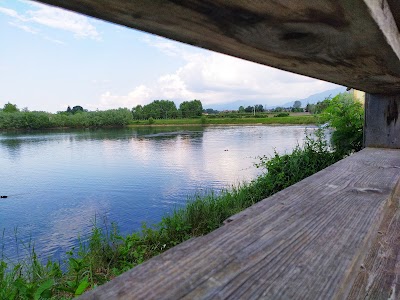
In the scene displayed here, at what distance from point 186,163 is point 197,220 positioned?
1329 cm

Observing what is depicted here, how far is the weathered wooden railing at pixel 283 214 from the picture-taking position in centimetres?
52

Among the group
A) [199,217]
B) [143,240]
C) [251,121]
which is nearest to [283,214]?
[143,240]

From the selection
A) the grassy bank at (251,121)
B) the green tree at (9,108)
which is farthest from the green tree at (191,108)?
the green tree at (9,108)

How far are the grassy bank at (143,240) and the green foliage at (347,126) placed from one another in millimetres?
316

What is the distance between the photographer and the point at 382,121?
236cm

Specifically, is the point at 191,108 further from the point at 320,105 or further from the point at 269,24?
the point at 269,24

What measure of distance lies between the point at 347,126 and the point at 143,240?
4.71 metres

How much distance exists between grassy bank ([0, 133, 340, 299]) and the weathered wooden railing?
338 cm

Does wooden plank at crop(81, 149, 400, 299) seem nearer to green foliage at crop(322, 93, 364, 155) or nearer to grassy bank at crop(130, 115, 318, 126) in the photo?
green foliage at crop(322, 93, 364, 155)

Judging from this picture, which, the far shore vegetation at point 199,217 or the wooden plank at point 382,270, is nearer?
the wooden plank at point 382,270

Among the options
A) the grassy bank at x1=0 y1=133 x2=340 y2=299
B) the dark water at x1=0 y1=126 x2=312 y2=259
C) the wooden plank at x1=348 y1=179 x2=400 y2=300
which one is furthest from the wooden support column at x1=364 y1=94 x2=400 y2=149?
the dark water at x1=0 y1=126 x2=312 y2=259

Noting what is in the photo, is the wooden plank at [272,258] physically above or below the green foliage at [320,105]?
below

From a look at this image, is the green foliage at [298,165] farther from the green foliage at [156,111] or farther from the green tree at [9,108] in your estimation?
the green tree at [9,108]

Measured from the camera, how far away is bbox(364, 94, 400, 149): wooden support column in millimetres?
2297
